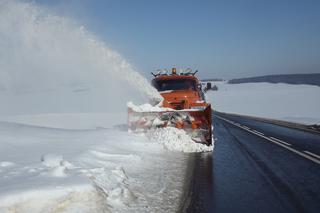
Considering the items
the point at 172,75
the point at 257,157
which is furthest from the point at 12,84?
the point at 257,157

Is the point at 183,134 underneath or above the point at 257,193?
above

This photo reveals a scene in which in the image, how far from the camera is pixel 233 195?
5258mm

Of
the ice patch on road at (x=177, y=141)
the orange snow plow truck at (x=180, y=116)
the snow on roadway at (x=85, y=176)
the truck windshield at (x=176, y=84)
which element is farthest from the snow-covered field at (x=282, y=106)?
the snow on roadway at (x=85, y=176)

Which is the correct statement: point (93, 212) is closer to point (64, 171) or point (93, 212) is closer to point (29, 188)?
point (29, 188)

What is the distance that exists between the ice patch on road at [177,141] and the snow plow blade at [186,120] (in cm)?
20

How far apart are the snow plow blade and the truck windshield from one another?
2.57 m

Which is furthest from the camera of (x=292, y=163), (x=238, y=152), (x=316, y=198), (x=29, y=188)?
(x=238, y=152)

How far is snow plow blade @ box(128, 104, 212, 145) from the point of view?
9.45 metres

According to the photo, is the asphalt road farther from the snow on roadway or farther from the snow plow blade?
the snow plow blade

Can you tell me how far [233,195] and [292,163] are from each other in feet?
9.37

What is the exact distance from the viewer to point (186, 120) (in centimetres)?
954

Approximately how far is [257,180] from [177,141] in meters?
3.42

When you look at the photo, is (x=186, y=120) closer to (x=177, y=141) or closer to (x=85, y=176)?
(x=177, y=141)

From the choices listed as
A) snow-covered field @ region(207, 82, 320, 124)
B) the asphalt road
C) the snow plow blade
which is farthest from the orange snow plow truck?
snow-covered field @ region(207, 82, 320, 124)
